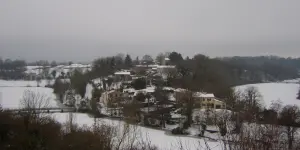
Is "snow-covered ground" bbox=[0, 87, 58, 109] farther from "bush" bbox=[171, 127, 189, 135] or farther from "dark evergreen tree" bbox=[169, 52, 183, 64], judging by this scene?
"dark evergreen tree" bbox=[169, 52, 183, 64]

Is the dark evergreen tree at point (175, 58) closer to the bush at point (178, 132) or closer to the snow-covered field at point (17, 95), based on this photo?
the snow-covered field at point (17, 95)

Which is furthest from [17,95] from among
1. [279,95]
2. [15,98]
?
[279,95]

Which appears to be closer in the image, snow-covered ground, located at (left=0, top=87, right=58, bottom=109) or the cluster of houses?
the cluster of houses

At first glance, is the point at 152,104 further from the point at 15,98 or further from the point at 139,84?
the point at 15,98

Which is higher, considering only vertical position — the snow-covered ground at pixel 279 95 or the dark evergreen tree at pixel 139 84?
the dark evergreen tree at pixel 139 84

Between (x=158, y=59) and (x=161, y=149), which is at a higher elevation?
(x=158, y=59)

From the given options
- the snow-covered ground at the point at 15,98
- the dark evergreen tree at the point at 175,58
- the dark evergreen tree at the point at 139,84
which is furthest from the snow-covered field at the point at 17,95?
the dark evergreen tree at the point at 175,58

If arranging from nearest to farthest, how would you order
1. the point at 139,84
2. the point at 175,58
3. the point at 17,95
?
the point at 139,84 < the point at 17,95 < the point at 175,58

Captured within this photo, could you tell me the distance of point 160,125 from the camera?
1745 centimetres

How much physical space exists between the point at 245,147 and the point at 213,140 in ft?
38.6

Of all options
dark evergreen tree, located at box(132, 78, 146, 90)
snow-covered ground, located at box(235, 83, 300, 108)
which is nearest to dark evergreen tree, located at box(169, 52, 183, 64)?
snow-covered ground, located at box(235, 83, 300, 108)

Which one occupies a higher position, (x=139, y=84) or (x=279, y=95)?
(x=139, y=84)

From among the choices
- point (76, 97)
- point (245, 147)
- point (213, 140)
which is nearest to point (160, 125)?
point (213, 140)

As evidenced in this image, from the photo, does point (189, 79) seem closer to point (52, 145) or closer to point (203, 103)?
point (203, 103)
